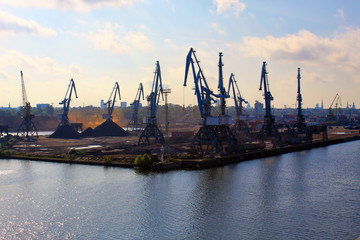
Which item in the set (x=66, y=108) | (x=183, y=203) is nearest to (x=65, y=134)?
(x=66, y=108)

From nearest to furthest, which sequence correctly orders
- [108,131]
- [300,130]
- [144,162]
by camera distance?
[144,162]
[300,130]
[108,131]

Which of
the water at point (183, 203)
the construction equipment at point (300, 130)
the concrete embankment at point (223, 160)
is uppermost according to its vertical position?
the construction equipment at point (300, 130)

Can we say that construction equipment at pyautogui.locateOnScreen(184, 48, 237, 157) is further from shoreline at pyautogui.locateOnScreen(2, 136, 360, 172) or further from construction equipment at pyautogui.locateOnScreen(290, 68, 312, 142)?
construction equipment at pyautogui.locateOnScreen(290, 68, 312, 142)

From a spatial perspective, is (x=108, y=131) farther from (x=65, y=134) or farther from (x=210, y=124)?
(x=210, y=124)

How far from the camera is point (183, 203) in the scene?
1375 inches

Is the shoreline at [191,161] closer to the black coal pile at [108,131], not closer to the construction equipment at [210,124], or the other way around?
the construction equipment at [210,124]

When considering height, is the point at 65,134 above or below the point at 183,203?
above

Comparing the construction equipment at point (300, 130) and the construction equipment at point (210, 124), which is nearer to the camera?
the construction equipment at point (210, 124)

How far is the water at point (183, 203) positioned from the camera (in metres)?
27.8

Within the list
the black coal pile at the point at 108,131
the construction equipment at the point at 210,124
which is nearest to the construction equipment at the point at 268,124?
the construction equipment at the point at 210,124

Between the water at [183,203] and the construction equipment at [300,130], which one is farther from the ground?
the construction equipment at [300,130]

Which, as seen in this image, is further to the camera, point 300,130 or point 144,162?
point 300,130

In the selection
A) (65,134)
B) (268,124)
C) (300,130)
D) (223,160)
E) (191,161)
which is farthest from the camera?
(65,134)

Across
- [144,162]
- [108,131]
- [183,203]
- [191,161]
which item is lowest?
[183,203]
